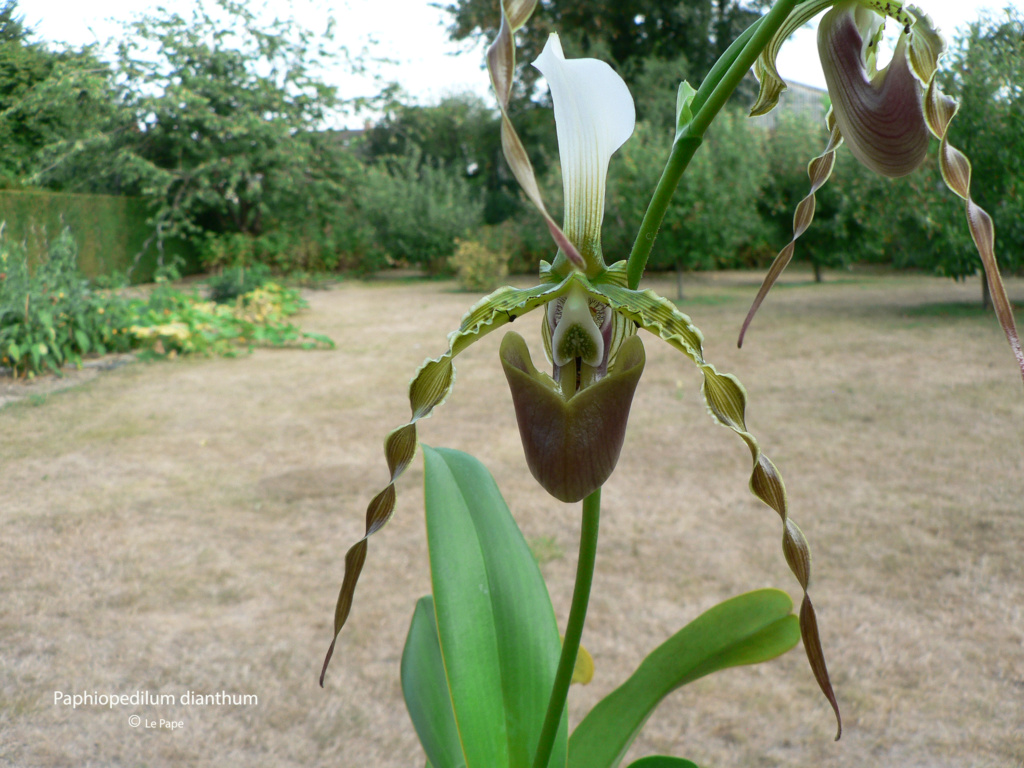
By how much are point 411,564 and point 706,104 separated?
68.8 inches

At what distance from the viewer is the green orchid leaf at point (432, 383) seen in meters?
0.63

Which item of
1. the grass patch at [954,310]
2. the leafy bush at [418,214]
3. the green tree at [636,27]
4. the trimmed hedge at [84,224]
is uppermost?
the green tree at [636,27]

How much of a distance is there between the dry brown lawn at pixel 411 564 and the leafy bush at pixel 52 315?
232 millimetres

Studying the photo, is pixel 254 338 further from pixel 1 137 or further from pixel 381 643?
pixel 1 137

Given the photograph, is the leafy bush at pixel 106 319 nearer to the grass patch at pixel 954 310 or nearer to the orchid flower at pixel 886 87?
the orchid flower at pixel 886 87

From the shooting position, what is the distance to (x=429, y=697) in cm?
103

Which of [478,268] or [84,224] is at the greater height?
[478,268]

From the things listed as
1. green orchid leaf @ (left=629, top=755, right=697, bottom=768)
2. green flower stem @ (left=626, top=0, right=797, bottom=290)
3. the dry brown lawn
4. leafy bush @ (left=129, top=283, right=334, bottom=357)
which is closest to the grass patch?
the dry brown lawn

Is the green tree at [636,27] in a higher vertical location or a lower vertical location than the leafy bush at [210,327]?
higher

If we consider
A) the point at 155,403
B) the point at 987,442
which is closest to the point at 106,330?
the point at 155,403

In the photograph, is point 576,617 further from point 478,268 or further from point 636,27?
point 636,27

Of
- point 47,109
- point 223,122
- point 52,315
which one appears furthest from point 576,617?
point 223,122

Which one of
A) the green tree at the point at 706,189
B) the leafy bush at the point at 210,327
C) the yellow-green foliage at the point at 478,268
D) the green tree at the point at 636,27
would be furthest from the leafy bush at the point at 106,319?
the green tree at the point at 636,27

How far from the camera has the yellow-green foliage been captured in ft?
31.6
